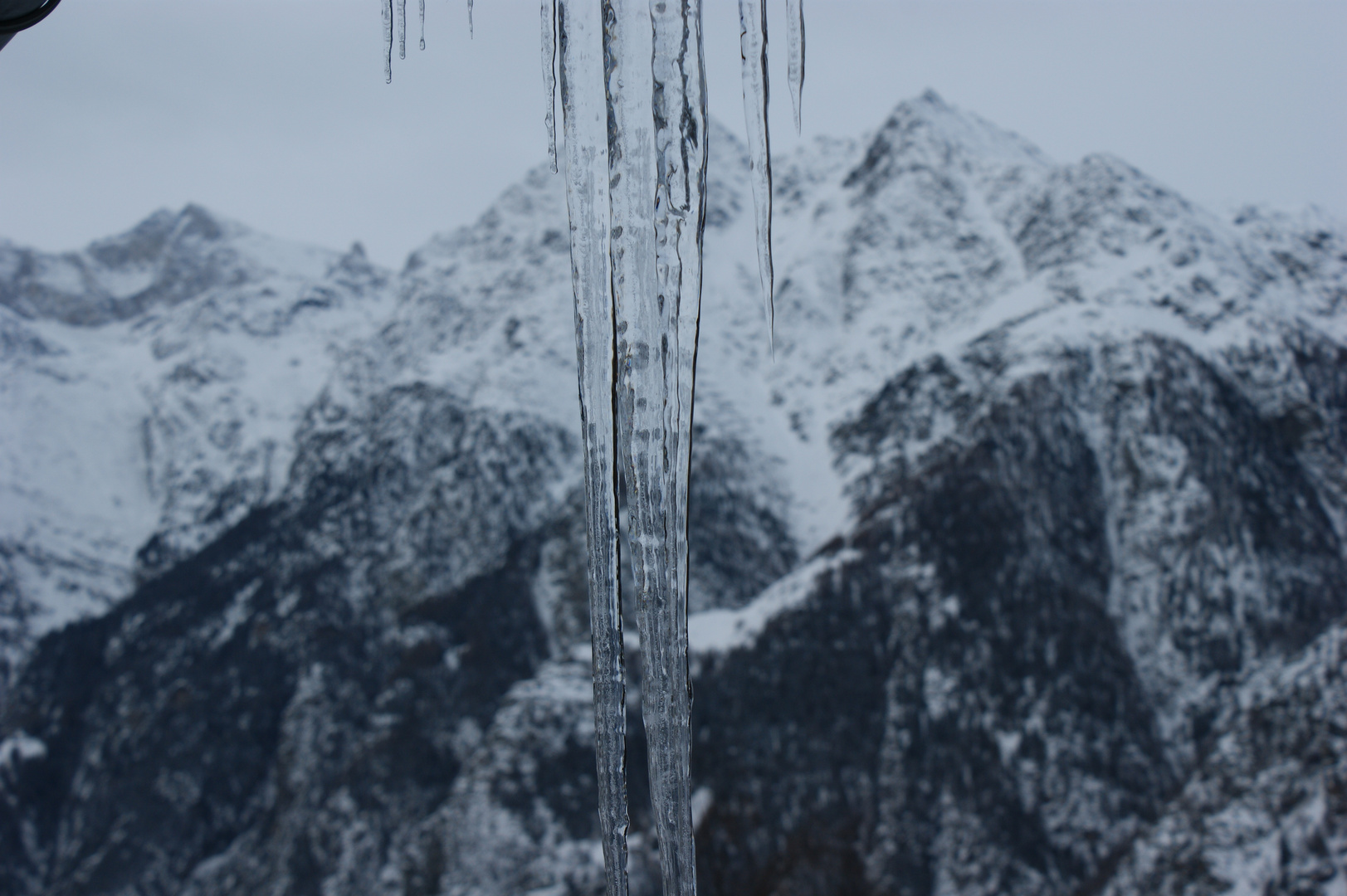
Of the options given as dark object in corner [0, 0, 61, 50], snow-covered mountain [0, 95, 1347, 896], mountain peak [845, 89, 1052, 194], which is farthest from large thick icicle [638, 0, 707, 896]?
mountain peak [845, 89, 1052, 194]

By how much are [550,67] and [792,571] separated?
49162mm

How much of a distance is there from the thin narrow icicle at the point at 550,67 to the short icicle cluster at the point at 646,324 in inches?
1.6

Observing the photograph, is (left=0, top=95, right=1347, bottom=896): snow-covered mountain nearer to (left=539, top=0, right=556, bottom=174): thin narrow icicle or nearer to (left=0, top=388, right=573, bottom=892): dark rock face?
(left=0, top=388, right=573, bottom=892): dark rock face

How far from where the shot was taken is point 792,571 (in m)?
51.9

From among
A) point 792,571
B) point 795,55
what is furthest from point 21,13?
point 792,571

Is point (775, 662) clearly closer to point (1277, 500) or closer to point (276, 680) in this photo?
point (1277, 500)

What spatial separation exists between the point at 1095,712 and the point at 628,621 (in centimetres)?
2457

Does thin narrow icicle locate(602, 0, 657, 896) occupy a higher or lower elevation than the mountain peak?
lower

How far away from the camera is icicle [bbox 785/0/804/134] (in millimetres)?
4211

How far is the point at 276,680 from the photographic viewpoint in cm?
6106

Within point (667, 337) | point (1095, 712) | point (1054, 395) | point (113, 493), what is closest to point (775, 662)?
point (1095, 712)

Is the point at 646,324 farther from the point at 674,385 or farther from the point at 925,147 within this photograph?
the point at 925,147

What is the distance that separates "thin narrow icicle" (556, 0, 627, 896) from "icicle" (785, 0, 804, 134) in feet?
3.98

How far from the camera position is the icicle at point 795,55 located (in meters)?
4.21
